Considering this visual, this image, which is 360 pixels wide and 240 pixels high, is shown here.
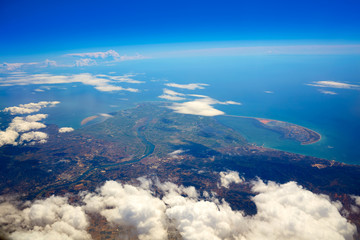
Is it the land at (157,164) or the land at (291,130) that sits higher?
the land at (291,130)

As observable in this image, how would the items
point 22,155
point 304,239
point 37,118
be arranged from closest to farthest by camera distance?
point 304,239 < point 22,155 < point 37,118

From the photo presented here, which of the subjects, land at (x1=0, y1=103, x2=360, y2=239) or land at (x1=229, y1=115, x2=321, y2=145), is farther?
land at (x1=229, y1=115, x2=321, y2=145)

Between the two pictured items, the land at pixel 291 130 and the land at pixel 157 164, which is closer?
the land at pixel 157 164

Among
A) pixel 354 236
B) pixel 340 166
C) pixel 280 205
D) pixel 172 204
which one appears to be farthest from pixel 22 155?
pixel 340 166

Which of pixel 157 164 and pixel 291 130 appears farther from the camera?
pixel 291 130

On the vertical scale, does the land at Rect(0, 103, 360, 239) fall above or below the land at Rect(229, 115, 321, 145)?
below

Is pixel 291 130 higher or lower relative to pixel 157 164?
higher

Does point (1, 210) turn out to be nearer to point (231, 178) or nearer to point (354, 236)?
point (231, 178)

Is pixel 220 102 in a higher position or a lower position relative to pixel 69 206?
higher
